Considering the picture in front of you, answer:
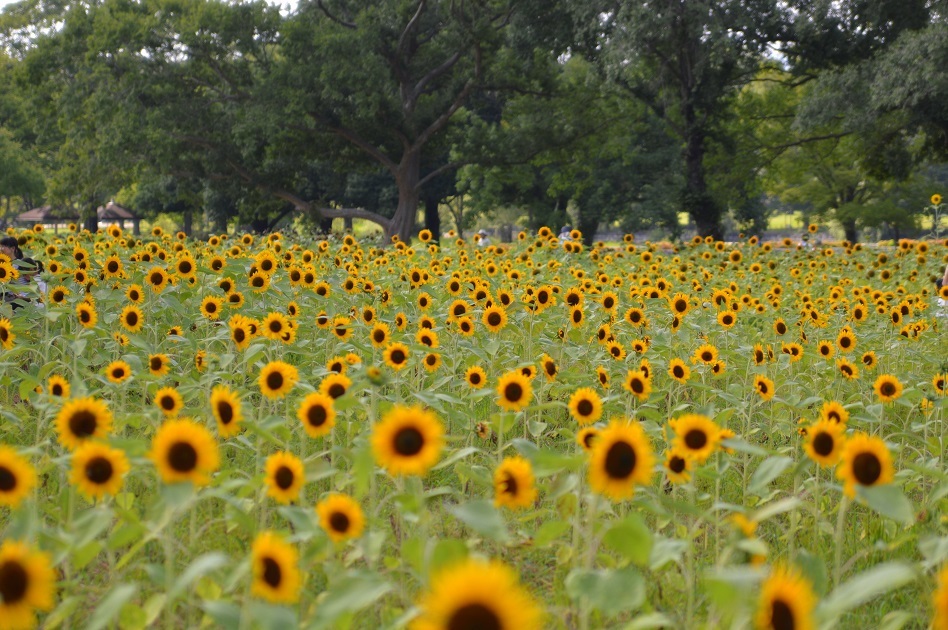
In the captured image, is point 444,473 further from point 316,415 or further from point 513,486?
point 513,486

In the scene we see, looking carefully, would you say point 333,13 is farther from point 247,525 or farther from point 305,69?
point 247,525

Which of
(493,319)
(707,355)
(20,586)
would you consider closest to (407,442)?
(20,586)

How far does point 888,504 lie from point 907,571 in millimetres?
532

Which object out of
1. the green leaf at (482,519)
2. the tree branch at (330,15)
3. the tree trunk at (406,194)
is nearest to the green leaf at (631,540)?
the green leaf at (482,519)

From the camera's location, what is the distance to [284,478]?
2.35m

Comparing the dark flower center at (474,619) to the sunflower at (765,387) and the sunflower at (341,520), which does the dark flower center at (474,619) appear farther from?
the sunflower at (765,387)

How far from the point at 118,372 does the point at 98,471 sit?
1324mm

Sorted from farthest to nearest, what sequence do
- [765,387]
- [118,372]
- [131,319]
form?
1. [131,319]
2. [765,387]
3. [118,372]

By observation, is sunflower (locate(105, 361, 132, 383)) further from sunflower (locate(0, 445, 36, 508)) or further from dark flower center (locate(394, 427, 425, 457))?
dark flower center (locate(394, 427, 425, 457))

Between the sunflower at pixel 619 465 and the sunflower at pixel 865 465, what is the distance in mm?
513

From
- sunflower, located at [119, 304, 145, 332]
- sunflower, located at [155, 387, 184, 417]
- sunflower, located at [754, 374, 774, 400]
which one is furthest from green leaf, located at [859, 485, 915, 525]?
sunflower, located at [119, 304, 145, 332]

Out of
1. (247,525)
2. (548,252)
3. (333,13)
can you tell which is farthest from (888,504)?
(333,13)

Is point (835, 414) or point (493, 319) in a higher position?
point (493, 319)

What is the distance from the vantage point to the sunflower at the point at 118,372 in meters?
3.31
